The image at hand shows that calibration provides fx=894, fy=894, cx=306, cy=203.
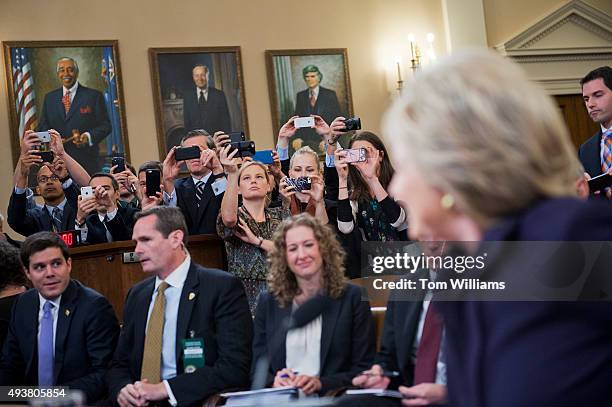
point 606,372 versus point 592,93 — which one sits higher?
point 592,93

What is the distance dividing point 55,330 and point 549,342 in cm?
404

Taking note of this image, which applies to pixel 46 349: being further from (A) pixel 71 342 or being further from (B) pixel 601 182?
(B) pixel 601 182

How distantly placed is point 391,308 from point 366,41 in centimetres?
728

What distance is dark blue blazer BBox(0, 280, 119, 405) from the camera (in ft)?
15.9

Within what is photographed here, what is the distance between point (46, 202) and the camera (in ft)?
23.7

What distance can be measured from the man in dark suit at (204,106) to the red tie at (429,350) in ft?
21.3

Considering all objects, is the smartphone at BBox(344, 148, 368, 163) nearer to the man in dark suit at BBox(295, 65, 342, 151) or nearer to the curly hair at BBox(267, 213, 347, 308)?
the curly hair at BBox(267, 213, 347, 308)

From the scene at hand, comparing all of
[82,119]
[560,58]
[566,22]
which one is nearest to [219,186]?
[82,119]

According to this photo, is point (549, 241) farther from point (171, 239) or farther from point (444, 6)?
point (444, 6)

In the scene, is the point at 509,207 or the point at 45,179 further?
the point at 45,179

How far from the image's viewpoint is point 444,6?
1101 centimetres

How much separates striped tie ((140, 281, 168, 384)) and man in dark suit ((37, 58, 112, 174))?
4849 mm

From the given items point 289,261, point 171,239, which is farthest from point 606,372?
point 171,239

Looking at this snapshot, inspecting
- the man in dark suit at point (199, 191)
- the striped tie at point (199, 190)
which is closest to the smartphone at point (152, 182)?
the man in dark suit at point (199, 191)
